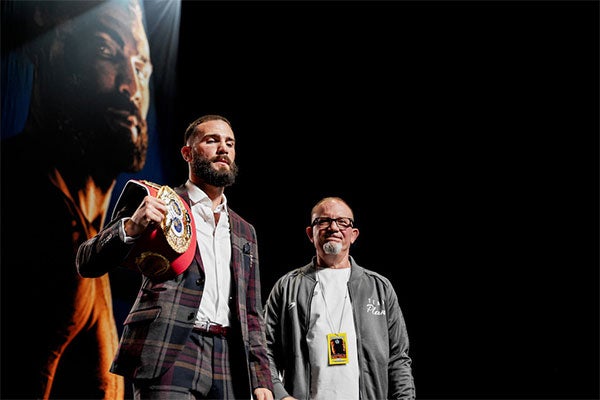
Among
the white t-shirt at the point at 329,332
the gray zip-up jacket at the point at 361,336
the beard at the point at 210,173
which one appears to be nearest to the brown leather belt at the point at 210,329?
the beard at the point at 210,173

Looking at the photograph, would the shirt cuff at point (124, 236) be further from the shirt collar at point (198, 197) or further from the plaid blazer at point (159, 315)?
the shirt collar at point (198, 197)

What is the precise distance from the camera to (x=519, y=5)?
4.23 meters

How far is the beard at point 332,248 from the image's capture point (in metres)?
2.38

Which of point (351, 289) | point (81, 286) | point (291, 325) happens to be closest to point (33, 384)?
point (81, 286)

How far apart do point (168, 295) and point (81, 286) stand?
2200mm

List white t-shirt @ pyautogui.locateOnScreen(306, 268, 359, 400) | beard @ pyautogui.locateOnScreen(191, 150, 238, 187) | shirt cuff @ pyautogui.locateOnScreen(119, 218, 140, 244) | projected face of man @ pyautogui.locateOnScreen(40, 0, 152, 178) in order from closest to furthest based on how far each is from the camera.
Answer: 1. shirt cuff @ pyautogui.locateOnScreen(119, 218, 140, 244)
2. beard @ pyautogui.locateOnScreen(191, 150, 238, 187)
3. white t-shirt @ pyautogui.locateOnScreen(306, 268, 359, 400)
4. projected face of man @ pyautogui.locateOnScreen(40, 0, 152, 178)

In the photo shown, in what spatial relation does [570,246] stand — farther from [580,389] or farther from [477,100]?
[477,100]

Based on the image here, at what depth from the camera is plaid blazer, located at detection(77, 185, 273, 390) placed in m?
1.37

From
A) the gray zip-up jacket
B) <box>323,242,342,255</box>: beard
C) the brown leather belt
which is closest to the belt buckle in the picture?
the brown leather belt

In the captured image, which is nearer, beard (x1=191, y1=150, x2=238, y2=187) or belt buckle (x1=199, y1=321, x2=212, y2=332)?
belt buckle (x1=199, y1=321, x2=212, y2=332)

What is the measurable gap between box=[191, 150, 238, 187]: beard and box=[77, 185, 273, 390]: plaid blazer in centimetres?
22

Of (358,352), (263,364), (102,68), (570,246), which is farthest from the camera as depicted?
(570,246)

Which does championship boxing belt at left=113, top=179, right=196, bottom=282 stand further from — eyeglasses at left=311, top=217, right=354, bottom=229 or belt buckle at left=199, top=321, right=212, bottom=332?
eyeglasses at left=311, top=217, right=354, bottom=229

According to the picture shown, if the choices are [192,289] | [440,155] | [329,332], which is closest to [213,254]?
[192,289]
